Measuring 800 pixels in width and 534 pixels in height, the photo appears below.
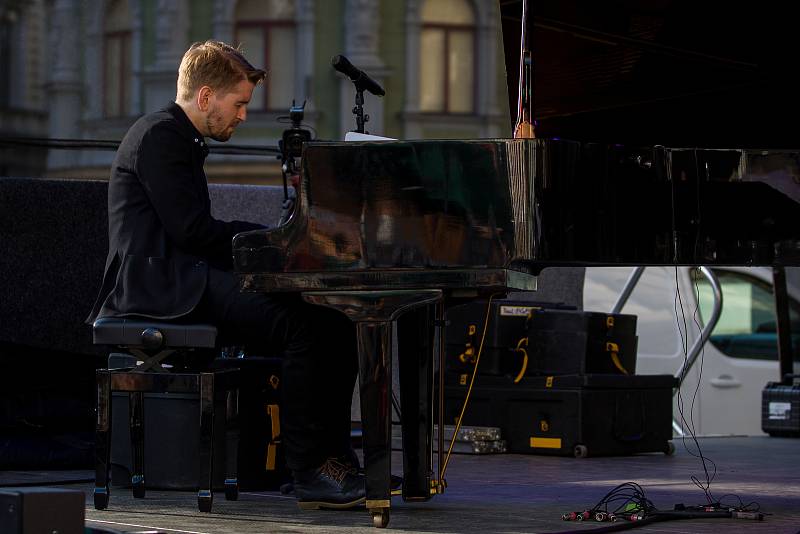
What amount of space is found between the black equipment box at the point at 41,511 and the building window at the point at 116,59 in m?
22.1

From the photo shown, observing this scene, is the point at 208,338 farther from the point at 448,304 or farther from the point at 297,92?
the point at 297,92

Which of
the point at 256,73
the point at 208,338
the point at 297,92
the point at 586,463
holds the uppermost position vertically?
the point at 297,92

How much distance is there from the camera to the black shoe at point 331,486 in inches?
186

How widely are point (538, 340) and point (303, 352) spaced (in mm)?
3134

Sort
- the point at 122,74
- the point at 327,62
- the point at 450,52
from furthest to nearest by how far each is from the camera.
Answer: the point at 122,74 → the point at 450,52 → the point at 327,62

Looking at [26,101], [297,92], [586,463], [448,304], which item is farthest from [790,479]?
[26,101]

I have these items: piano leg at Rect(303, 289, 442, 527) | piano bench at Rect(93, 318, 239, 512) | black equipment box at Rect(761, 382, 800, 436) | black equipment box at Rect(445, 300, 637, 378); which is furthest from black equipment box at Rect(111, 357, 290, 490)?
black equipment box at Rect(761, 382, 800, 436)

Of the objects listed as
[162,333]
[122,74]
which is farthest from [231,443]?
[122,74]

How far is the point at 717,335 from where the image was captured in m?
10.6

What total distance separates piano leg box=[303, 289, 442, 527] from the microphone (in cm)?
88

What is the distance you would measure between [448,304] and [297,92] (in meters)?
19.3

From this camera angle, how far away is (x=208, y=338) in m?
4.71

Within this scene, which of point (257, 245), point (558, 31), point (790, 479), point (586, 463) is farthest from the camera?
point (586, 463)

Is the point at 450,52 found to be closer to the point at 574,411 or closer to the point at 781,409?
the point at 781,409
